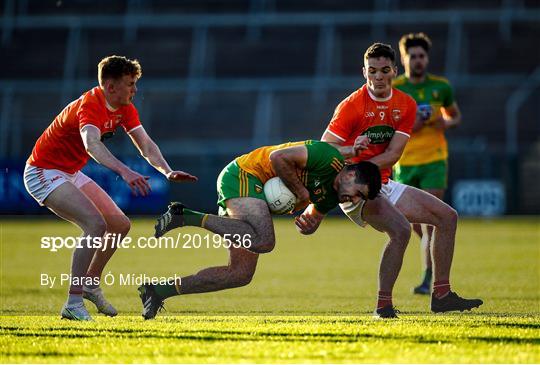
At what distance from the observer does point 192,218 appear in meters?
8.24

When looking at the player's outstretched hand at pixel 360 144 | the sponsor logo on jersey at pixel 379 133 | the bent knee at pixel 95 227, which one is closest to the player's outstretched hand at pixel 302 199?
the player's outstretched hand at pixel 360 144

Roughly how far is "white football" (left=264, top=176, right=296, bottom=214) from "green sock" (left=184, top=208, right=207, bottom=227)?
52cm

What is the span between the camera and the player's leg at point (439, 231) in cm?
915

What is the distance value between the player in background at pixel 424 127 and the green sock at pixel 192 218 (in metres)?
3.84

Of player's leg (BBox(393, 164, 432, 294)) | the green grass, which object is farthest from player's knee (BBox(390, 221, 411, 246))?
player's leg (BBox(393, 164, 432, 294))

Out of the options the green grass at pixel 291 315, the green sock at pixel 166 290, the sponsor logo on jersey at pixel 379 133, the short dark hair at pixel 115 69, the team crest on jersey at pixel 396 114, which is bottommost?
the green grass at pixel 291 315

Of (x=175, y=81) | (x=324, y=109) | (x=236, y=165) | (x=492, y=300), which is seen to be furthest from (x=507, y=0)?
(x=236, y=165)

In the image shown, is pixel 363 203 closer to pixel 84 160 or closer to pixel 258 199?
pixel 258 199

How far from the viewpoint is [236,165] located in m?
8.53

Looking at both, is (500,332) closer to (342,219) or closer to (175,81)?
(342,219)

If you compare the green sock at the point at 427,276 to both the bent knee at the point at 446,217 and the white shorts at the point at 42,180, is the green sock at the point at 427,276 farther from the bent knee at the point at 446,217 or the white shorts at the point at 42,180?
the white shorts at the point at 42,180

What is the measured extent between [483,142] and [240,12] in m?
7.94

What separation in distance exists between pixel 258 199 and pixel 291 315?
149 centimetres

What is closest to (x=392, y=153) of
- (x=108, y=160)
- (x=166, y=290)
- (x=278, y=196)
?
(x=278, y=196)
